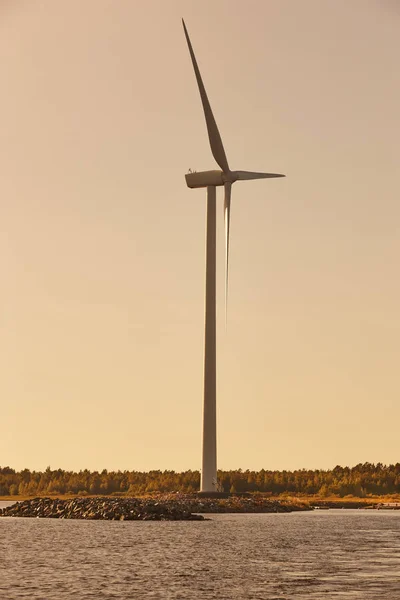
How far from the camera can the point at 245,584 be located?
47.5 meters

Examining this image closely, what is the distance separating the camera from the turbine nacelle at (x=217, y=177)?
119 meters

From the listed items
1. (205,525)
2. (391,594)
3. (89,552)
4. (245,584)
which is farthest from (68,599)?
(205,525)

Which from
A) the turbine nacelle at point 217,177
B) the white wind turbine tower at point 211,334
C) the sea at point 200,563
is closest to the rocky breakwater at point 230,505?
the white wind turbine tower at point 211,334

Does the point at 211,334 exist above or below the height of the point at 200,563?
above

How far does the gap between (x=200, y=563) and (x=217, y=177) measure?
225ft

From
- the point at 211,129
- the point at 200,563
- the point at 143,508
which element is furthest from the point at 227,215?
the point at 200,563

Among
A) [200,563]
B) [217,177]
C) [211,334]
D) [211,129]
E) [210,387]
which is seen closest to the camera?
[200,563]

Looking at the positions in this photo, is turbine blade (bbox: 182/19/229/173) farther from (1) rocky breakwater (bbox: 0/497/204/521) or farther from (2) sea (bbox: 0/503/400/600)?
(2) sea (bbox: 0/503/400/600)

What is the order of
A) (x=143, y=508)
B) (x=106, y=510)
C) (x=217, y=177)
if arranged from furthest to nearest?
(x=217, y=177) → (x=106, y=510) → (x=143, y=508)

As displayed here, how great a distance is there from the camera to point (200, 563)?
58.4m

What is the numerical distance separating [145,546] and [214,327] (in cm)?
4528

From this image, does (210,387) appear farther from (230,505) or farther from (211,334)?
(230,505)

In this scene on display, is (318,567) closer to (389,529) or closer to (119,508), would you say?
(389,529)

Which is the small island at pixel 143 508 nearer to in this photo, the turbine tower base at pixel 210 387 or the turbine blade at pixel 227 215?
the turbine tower base at pixel 210 387
